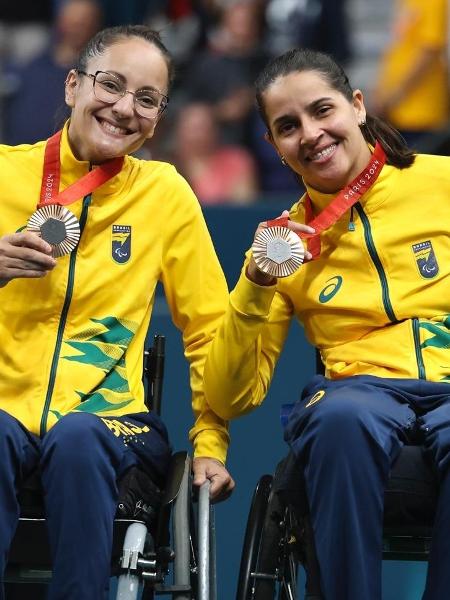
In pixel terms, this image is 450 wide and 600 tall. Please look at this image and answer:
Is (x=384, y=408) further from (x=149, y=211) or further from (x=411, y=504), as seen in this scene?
(x=149, y=211)

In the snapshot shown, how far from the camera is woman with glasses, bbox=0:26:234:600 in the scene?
12.0 feet

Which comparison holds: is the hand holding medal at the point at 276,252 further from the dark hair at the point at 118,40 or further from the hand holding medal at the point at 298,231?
the dark hair at the point at 118,40

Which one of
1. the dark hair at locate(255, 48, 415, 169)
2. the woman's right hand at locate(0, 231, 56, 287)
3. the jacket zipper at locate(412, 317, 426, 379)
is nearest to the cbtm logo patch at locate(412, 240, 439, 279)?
the jacket zipper at locate(412, 317, 426, 379)

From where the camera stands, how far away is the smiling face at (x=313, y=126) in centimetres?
388

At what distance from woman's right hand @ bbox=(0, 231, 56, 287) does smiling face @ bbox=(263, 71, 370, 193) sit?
0.69m

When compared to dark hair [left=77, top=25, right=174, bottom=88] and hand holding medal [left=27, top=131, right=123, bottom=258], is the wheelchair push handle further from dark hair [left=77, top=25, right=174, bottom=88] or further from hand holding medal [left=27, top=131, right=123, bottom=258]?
dark hair [left=77, top=25, right=174, bottom=88]

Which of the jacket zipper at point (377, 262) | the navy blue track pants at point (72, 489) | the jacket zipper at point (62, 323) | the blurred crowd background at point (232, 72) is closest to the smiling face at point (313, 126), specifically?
the jacket zipper at point (377, 262)

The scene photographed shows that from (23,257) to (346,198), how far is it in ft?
2.69

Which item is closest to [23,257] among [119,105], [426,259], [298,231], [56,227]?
[56,227]

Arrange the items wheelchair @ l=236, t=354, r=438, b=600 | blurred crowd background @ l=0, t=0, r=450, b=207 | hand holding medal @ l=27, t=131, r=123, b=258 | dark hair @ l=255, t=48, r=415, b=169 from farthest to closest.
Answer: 1. blurred crowd background @ l=0, t=0, r=450, b=207
2. dark hair @ l=255, t=48, r=415, b=169
3. hand holding medal @ l=27, t=131, r=123, b=258
4. wheelchair @ l=236, t=354, r=438, b=600

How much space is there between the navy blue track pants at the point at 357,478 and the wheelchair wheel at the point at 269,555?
19 centimetres

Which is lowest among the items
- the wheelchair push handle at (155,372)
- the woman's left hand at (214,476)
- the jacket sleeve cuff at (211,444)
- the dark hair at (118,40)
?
the woman's left hand at (214,476)

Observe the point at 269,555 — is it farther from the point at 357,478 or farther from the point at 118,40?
the point at 118,40

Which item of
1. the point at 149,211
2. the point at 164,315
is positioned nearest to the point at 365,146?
the point at 149,211
